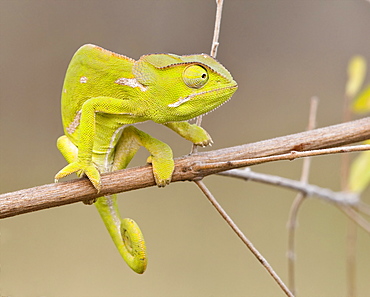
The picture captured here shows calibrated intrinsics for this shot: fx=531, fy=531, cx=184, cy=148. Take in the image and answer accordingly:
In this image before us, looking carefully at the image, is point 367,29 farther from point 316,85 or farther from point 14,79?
point 14,79

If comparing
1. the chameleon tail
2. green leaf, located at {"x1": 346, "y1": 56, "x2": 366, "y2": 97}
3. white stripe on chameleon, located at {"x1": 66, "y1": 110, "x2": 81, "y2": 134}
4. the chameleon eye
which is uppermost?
white stripe on chameleon, located at {"x1": 66, "y1": 110, "x2": 81, "y2": 134}

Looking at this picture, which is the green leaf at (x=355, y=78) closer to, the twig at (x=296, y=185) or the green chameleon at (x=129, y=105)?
the twig at (x=296, y=185)

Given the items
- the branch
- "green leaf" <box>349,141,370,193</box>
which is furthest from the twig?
the branch

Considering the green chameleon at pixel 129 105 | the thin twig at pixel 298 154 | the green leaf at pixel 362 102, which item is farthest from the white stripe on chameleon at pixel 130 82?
the green leaf at pixel 362 102

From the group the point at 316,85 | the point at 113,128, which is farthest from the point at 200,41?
the point at 113,128

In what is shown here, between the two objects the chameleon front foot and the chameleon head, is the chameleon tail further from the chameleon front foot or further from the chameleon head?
the chameleon head
